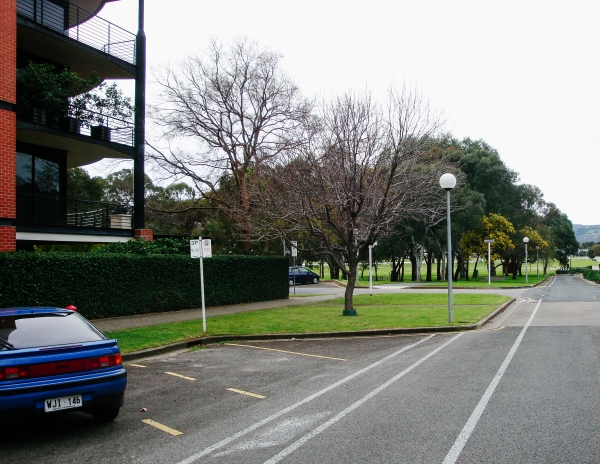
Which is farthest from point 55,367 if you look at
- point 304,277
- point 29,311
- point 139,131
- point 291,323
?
point 304,277

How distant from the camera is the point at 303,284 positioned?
47.6m

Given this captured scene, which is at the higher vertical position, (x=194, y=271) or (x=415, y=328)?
(x=194, y=271)

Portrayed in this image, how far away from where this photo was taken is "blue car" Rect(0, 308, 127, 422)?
5.61 m

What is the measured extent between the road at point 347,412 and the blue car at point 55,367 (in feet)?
1.43

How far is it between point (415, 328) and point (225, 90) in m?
18.2

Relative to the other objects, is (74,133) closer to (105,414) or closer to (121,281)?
(121,281)

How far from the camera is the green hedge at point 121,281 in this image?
1476cm

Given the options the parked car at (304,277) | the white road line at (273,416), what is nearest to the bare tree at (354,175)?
the white road line at (273,416)

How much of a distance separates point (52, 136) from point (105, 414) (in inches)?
546

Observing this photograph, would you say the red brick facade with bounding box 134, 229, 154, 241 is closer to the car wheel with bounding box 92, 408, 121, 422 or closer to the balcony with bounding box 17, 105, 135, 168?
the balcony with bounding box 17, 105, 135, 168

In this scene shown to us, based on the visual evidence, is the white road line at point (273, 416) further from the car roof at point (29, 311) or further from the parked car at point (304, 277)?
the parked car at point (304, 277)

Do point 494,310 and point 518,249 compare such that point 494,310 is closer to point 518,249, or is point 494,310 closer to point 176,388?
point 176,388

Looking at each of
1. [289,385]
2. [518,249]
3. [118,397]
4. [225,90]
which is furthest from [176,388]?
[518,249]

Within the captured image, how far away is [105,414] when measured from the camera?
6547 millimetres
